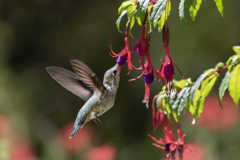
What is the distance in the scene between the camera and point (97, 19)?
3.45m

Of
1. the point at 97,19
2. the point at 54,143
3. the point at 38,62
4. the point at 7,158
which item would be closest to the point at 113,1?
the point at 97,19

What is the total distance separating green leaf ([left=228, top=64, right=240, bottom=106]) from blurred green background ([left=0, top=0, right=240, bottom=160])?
2.41m

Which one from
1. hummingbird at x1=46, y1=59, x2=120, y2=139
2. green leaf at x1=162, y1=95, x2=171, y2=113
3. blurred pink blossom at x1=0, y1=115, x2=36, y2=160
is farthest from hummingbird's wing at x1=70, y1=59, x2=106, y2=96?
blurred pink blossom at x1=0, y1=115, x2=36, y2=160

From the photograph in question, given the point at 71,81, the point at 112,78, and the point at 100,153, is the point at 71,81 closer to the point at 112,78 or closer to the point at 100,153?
the point at 112,78

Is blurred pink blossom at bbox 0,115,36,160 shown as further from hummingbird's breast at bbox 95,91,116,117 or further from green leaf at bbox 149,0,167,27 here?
green leaf at bbox 149,0,167,27

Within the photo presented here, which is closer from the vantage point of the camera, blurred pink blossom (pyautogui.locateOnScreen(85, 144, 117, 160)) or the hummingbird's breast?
the hummingbird's breast

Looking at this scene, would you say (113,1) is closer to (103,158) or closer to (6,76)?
(6,76)

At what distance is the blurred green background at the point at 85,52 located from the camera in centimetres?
325

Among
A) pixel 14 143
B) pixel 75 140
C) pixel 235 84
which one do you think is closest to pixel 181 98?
Answer: pixel 235 84

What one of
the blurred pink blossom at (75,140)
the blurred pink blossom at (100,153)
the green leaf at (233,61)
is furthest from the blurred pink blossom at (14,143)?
the green leaf at (233,61)

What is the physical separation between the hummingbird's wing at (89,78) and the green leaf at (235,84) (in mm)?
373

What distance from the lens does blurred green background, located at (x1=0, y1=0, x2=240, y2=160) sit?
128 inches

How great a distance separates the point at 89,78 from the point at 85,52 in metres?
2.55

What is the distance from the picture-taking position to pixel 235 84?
78cm
